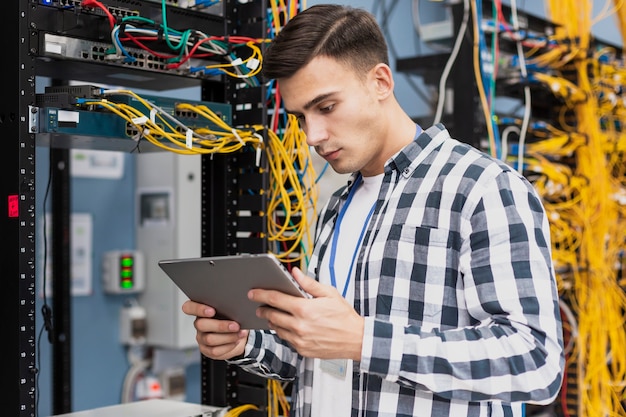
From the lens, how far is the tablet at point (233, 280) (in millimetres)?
1104

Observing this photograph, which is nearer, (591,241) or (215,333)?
(215,333)

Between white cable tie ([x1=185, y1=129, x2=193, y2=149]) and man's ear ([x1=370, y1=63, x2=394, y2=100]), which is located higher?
man's ear ([x1=370, y1=63, x2=394, y2=100])

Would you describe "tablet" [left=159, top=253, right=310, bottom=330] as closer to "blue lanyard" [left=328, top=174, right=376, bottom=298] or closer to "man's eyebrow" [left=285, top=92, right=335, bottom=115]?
"blue lanyard" [left=328, top=174, right=376, bottom=298]

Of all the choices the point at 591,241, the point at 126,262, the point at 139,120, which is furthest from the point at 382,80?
the point at 126,262

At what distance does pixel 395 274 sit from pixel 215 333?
1.22 feet

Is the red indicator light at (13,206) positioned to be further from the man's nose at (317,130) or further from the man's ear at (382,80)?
the man's ear at (382,80)

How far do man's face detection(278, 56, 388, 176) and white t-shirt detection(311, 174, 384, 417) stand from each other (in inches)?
3.8

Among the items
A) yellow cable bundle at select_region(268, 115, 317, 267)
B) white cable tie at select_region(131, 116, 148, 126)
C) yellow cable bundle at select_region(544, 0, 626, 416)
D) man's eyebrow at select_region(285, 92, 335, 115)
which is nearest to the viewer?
man's eyebrow at select_region(285, 92, 335, 115)

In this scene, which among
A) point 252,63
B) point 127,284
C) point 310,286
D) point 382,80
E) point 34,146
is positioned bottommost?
point 127,284

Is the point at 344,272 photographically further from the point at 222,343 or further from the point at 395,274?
the point at 222,343

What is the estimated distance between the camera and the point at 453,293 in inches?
48.6

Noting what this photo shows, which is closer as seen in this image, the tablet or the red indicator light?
the tablet

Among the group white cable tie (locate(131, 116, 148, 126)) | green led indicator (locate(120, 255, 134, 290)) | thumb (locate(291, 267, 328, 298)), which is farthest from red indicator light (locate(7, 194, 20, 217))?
green led indicator (locate(120, 255, 134, 290))

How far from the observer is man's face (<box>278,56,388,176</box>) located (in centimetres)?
131
